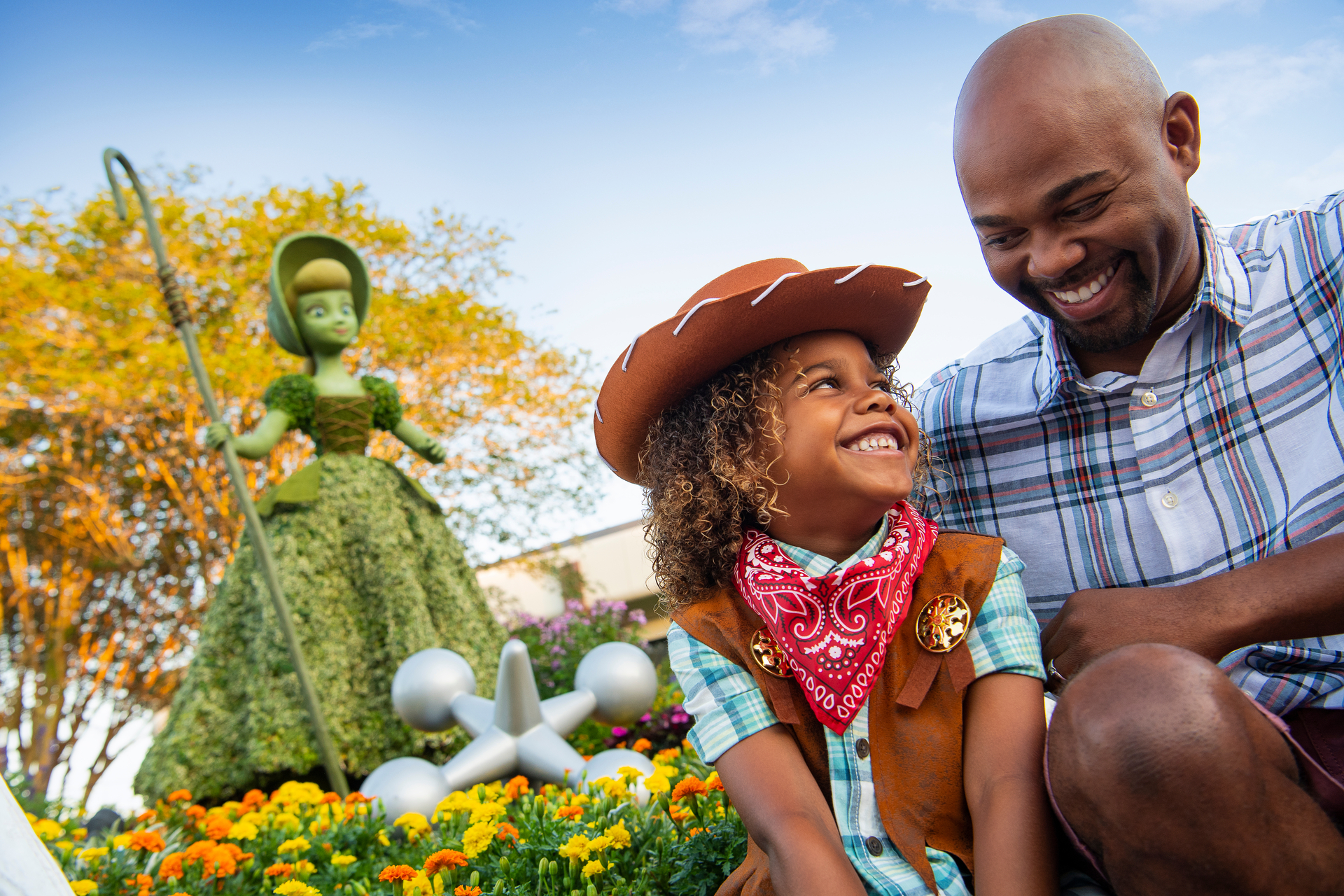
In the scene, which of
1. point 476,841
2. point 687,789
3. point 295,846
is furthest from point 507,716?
point 687,789

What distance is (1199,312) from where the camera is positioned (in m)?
1.87

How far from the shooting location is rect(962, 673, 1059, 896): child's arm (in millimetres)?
1305

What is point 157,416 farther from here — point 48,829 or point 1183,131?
point 1183,131

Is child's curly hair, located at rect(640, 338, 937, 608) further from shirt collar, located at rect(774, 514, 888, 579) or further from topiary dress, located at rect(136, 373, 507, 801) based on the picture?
topiary dress, located at rect(136, 373, 507, 801)

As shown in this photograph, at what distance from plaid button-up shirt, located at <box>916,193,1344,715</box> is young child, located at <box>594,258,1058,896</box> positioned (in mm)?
431

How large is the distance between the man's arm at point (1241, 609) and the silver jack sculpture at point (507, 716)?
7.01 feet

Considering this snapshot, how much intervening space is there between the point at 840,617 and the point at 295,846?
6.46ft

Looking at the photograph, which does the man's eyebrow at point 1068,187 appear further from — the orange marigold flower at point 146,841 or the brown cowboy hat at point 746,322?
the orange marigold flower at point 146,841

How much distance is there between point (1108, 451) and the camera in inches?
A: 78.0

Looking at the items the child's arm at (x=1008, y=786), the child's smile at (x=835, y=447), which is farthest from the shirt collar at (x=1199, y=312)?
the child's arm at (x=1008, y=786)

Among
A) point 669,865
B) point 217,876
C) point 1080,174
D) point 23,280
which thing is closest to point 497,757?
point 217,876

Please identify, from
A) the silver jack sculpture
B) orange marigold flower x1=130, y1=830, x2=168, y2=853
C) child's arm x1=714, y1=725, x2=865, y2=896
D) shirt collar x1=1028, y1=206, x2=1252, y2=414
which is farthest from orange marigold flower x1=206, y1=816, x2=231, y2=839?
shirt collar x1=1028, y1=206, x2=1252, y2=414

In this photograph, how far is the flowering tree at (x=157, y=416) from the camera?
9805 mm

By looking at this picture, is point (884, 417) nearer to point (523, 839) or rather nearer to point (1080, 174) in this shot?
point (1080, 174)
